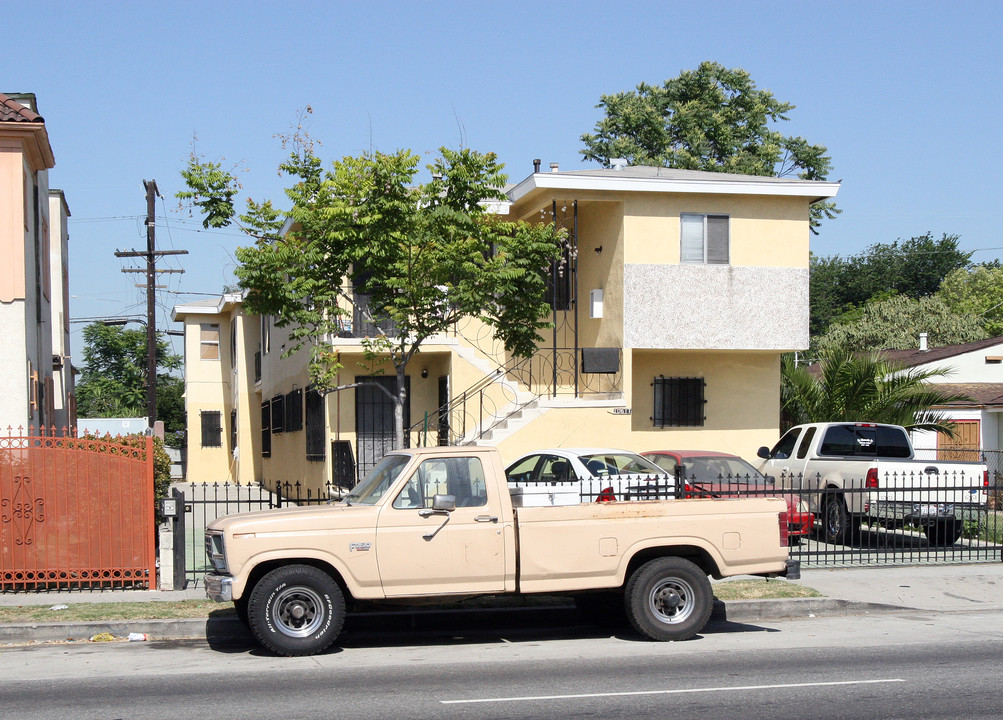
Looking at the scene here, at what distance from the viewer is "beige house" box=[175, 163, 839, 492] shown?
75.9 feet

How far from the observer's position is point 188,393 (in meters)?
42.2

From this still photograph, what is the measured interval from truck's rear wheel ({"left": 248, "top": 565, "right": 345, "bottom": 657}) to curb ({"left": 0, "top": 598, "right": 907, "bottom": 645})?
1551mm

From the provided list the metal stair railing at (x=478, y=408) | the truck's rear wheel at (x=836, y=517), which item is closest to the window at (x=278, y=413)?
the metal stair railing at (x=478, y=408)

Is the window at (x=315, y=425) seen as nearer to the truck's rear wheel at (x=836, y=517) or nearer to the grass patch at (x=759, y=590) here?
the truck's rear wheel at (x=836, y=517)

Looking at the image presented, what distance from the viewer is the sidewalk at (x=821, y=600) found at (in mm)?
11570

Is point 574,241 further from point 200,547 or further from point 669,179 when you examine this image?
point 200,547

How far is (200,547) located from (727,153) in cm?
2947

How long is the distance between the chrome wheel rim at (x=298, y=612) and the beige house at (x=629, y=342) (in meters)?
11.4

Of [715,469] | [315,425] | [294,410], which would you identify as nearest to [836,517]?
[715,469]

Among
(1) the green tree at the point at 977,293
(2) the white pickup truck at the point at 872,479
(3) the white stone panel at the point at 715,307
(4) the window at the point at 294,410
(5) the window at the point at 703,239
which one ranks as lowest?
(2) the white pickup truck at the point at 872,479

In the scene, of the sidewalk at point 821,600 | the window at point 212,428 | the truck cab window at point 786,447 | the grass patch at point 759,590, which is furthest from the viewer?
the window at point 212,428

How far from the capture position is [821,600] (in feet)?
43.0

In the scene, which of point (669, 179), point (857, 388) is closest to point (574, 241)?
point (669, 179)

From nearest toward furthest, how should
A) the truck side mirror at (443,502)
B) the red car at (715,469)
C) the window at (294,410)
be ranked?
the truck side mirror at (443,502) < the red car at (715,469) < the window at (294,410)
